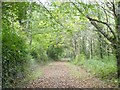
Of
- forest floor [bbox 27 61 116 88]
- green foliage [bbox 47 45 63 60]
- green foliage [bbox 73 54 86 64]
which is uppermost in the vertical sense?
green foliage [bbox 47 45 63 60]

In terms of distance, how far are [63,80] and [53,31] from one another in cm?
82

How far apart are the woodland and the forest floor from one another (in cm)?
11

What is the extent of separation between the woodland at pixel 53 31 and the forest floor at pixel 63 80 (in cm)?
11

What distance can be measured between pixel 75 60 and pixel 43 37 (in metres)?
1.42

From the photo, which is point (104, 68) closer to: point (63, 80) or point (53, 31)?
point (63, 80)

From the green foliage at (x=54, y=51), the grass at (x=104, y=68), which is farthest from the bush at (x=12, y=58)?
the grass at (x=104, y=68)

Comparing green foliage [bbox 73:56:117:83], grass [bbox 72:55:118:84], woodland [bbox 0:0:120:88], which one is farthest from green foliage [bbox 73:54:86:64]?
woodland [bbox 0:0:120:88]

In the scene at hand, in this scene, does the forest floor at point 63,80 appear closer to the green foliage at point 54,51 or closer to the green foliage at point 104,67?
the green foliage at point 104,67

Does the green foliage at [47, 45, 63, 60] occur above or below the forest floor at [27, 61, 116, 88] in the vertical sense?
above

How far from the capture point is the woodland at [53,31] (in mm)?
3375

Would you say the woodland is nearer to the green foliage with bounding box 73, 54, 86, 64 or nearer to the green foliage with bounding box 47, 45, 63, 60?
the green foliage with bounding box 47, 45, 63, 60

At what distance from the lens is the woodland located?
338cm

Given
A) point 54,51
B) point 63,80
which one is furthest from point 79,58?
point 63,80

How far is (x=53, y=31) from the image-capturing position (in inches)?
152
